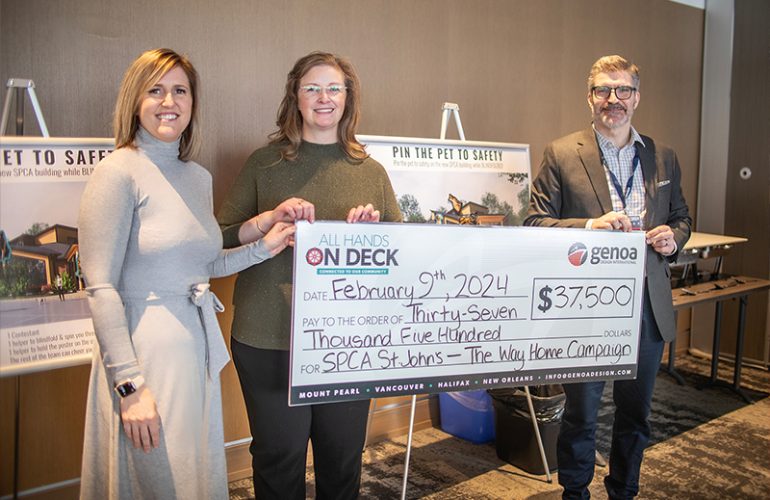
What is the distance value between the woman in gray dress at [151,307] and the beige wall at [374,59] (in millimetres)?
891

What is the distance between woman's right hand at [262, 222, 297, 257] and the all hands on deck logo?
7 cm

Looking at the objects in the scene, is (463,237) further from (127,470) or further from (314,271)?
(127,470)

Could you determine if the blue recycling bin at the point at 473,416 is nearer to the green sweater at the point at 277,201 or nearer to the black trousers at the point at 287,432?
the black trousers at the point at 287,432

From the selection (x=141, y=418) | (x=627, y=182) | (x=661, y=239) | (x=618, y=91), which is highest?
(x=618, y=91)

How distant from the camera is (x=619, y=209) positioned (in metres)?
2.38

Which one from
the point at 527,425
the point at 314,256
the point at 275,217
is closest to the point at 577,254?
the point at 314,256

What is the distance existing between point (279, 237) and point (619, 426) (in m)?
1.58

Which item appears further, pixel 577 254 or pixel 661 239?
pixel 661 239

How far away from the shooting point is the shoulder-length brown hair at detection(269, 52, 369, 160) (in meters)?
1.91

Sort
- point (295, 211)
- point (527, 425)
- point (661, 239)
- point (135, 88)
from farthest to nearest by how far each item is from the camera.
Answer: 1. point (527, 425)
2. point (661, 239)
3. point (295, 211)
4. point (135, 88)

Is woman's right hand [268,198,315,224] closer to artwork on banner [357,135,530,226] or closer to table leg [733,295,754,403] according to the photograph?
artwork on banner [357,135,530,226]

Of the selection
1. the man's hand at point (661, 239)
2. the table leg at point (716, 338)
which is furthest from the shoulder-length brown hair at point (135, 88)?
the table leg at point (716, 338)

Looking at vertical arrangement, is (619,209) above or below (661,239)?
above

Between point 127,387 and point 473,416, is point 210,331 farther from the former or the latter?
point 473,416
